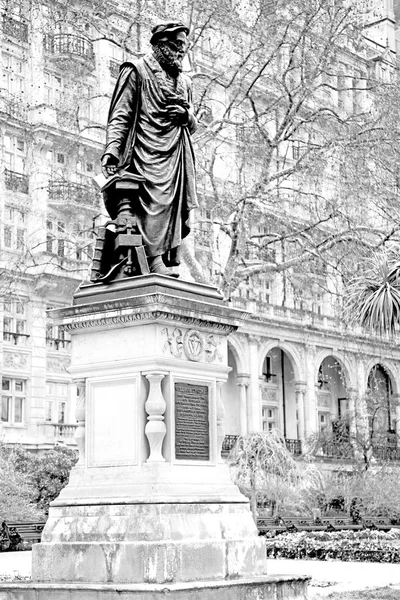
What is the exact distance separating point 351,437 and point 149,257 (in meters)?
34.0

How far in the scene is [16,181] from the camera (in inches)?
1598

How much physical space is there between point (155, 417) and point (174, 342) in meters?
0.85

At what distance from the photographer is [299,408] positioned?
52656mm

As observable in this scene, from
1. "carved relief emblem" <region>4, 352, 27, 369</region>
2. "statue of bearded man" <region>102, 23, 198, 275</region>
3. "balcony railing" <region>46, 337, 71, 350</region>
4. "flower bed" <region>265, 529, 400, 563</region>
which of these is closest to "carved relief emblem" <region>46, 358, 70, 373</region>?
"balcony railing" <region>46, 337, 71, 350</region>

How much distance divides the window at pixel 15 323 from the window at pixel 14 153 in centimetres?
533

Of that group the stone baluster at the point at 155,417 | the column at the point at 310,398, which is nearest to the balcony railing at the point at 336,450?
the column at the point at 310,398

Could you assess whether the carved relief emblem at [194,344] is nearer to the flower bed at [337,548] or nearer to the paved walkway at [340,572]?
the paved walkway at [340,572]

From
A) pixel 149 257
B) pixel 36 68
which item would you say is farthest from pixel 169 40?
pixel 36 68

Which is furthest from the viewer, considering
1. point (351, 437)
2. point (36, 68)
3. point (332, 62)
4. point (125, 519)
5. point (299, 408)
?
point (299, 408)

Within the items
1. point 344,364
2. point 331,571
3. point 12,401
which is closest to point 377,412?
point 344,364

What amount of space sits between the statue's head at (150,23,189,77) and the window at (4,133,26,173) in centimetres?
2882

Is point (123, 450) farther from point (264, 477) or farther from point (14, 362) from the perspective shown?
point (14, 362)

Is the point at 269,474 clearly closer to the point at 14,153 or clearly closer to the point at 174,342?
the point at 14,153

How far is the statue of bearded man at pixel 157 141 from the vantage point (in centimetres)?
1175
